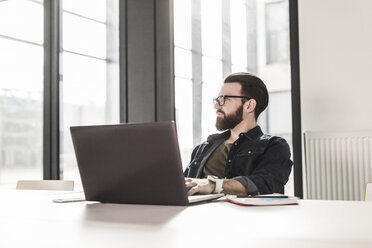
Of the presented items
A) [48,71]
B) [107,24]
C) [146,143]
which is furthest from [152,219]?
[48,71]

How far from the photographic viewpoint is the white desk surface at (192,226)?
64 centimetres

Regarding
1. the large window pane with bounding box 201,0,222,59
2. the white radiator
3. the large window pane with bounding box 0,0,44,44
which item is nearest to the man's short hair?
the white radiator

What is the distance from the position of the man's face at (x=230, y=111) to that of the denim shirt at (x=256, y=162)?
0.08m

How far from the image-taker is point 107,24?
3867mm

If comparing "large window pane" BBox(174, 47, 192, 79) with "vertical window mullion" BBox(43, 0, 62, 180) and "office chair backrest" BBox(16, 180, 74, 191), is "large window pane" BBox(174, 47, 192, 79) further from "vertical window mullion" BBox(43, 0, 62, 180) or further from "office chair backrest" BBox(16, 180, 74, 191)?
"office chair backrest" BBox(16, 180, 74, 191)

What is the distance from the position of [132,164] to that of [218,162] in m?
1.14

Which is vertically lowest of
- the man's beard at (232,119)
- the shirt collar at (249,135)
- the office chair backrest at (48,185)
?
the office chair backrest at (48,185)

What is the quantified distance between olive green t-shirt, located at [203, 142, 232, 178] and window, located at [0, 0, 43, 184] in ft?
8.18

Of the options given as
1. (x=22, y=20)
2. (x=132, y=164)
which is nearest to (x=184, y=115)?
(x=22, y=20)

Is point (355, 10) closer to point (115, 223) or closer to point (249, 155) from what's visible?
point (249, 155)

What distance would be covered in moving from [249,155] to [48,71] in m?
2.71

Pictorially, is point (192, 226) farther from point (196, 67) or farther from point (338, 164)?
point (196, 67)

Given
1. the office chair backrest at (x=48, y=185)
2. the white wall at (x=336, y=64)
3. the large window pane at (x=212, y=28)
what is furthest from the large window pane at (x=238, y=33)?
the office chair backrest at (x=48, y=185)

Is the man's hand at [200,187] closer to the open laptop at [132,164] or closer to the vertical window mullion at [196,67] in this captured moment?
the open laptop at [132,164]
